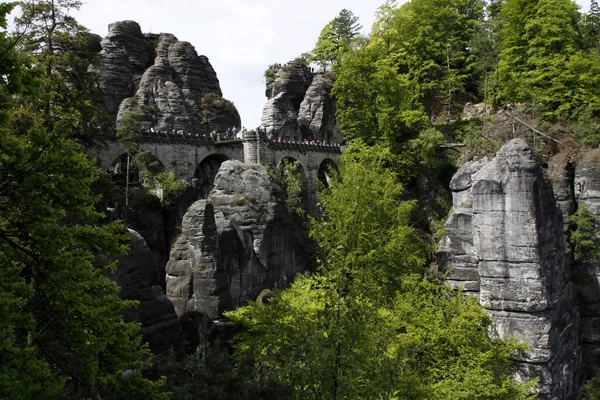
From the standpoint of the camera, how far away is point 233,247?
63.6 feet

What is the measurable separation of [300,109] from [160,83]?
37.8 feet

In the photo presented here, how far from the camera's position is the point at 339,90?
33125 mm

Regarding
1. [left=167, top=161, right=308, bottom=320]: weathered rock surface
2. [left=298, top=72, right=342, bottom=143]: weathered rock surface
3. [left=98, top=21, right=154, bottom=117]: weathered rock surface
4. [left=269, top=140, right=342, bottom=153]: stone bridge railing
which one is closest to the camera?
[left=167, top=161, right=308, bottom=320]: weathered rock surface

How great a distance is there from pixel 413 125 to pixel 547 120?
7831mm

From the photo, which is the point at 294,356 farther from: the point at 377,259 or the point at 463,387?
the point at 377,259

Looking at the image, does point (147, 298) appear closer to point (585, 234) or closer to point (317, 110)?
point (585, 234)

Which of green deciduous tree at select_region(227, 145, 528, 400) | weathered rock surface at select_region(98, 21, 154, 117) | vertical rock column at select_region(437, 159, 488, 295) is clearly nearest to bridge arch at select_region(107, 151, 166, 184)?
weathered rock surface at select_region(98, 21, 154, 117)

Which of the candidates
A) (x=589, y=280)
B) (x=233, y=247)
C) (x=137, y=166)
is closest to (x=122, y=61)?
(x=137, y=166)

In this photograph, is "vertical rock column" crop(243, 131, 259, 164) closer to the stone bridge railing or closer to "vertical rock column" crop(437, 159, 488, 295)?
the stone bridge railing

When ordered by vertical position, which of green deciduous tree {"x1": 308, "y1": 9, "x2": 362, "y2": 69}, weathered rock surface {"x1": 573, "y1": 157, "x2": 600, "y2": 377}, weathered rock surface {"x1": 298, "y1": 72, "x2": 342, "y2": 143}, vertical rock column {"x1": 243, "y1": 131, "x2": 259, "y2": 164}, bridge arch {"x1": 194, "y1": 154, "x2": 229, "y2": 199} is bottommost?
weathered rock surface {"x1": 573, "y1": 157, "x2": 600, "y2": 377}

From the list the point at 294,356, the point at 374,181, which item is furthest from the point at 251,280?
the point at 294,356

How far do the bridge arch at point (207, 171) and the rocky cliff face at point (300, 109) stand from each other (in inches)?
285

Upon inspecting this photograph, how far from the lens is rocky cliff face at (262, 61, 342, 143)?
124 feet

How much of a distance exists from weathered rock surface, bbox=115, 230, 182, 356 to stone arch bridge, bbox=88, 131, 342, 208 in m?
11.4
